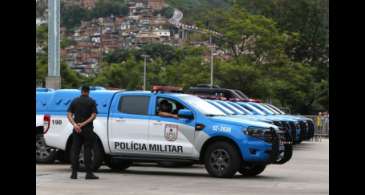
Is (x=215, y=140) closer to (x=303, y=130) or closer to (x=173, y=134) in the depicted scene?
(x=173, y=134)

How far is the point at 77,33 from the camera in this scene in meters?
105

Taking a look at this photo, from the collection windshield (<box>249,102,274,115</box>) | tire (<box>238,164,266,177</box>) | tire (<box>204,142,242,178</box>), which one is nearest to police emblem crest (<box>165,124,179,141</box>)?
tire (<box>204,142,242,178</box>)

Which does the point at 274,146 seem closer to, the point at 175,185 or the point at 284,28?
the point at 175,185

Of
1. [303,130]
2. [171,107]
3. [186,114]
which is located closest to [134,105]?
[171,107]

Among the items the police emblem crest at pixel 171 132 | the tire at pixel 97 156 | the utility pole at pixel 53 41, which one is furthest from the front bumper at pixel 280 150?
the utility pole at pixel 53 41

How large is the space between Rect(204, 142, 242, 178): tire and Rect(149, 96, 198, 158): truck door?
1.07ft

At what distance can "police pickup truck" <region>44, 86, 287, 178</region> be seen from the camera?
15422 millimetres

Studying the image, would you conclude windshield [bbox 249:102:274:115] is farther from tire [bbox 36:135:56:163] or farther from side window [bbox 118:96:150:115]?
side window [bbox 118:96:150:115]

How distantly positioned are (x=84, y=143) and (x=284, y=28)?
6201cm

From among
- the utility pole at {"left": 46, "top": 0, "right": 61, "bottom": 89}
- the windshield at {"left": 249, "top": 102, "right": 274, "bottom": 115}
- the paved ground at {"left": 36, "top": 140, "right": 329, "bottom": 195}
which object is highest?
the utility pole at {"left": 46, "top": 0, "right": 61, "bottom": 89}

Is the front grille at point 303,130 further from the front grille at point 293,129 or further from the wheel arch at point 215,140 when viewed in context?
the wheel arch at point 215,140

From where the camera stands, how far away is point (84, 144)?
15.2 m

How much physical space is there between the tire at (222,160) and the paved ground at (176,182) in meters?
0.17
